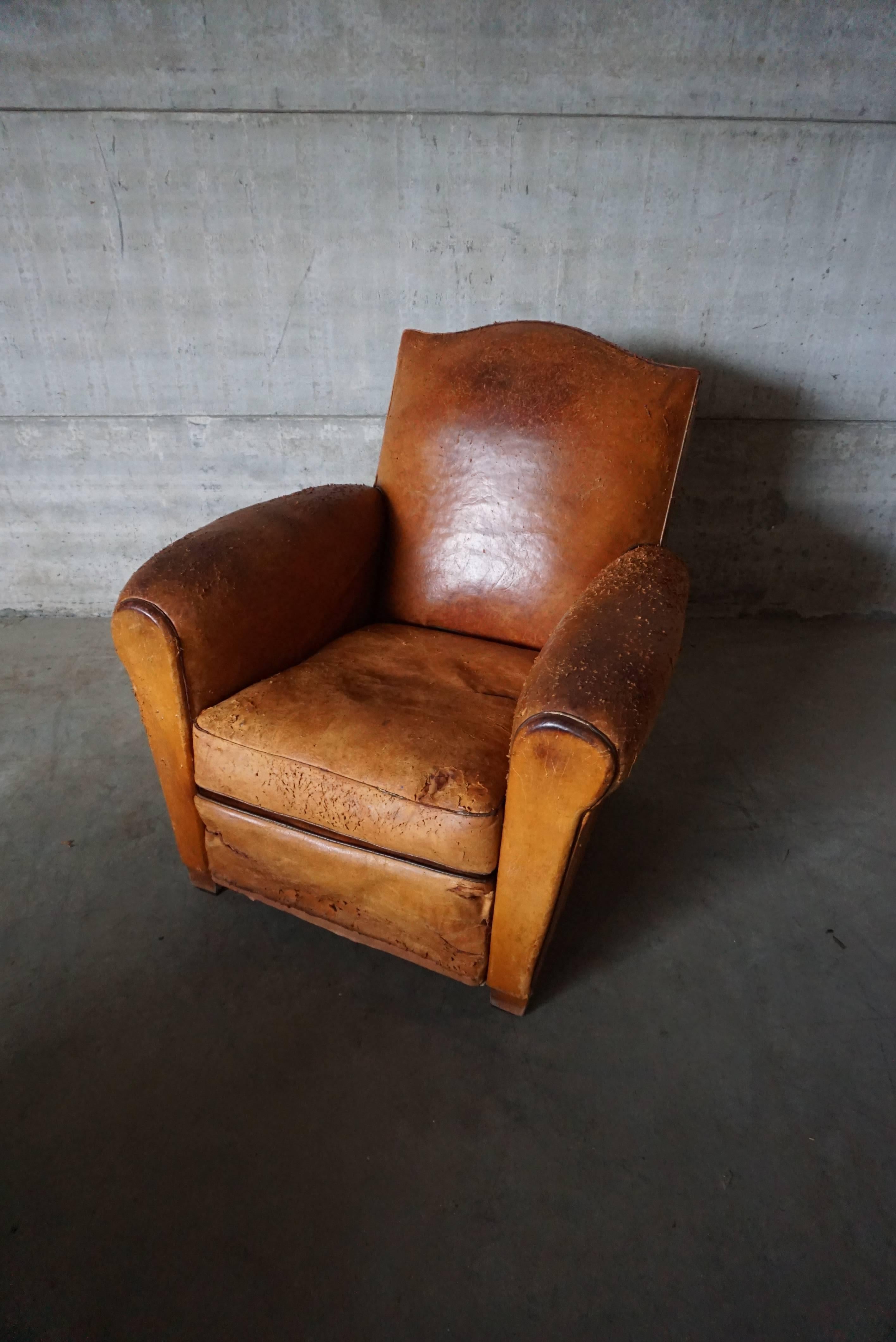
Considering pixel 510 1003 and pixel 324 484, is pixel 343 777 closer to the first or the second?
pixel 510 1003

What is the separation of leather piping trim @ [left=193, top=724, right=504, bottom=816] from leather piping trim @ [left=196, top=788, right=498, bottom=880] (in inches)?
0.9

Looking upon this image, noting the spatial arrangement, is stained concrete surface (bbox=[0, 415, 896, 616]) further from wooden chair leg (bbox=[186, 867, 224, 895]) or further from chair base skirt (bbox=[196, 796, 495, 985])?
chair base skirt (bbox=[196, 796, 495, 985])

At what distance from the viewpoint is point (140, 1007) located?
1220 millimetres

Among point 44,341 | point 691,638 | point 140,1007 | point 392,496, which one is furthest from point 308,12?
point 140,1007

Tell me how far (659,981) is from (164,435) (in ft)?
6.83

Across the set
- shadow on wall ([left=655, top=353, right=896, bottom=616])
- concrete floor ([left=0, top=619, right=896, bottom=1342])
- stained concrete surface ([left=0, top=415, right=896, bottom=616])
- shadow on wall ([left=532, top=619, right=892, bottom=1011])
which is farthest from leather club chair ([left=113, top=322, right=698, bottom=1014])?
shadow on wall ([left=655, top=353, right=896, bottom=616])

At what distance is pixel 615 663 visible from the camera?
1.01 metres

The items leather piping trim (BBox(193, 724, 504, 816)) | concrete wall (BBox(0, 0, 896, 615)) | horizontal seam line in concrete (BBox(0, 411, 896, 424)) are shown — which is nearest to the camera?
leather piping trim (BBox(193, 724, 504, 816))

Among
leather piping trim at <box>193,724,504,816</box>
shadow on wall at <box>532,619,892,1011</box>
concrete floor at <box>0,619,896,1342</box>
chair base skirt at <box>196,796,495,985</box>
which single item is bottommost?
shadow on wall at <box>532,619,892,1011</box>

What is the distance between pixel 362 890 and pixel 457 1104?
0.34 metres

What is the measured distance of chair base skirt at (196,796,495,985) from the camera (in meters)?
1.12

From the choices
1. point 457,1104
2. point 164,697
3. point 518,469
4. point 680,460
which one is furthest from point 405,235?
point 457,1104

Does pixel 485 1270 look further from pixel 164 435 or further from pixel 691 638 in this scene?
pixel 164 435

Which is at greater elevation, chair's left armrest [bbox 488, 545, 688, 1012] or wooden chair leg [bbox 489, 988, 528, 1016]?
chair's left armrest [bbox 488, 545, 688, 1012]
